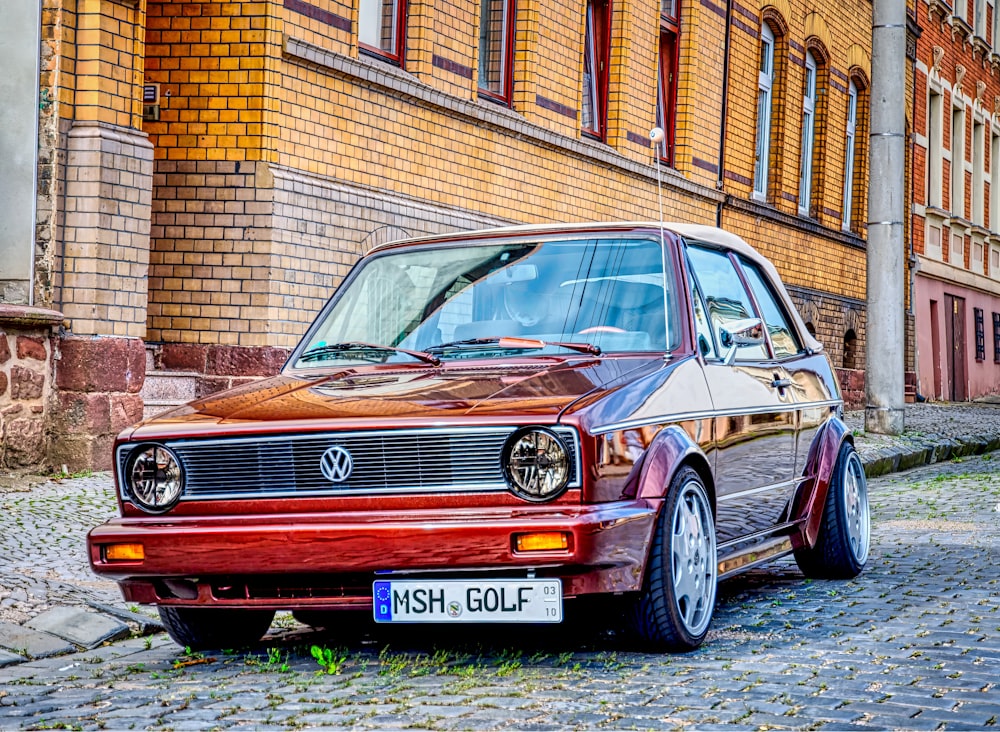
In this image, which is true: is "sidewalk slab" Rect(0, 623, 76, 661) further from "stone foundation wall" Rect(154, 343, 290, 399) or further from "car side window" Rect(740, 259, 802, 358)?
"stone foundation wall" Rect(154, 343, 290, 399)

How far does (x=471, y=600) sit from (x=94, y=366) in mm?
6545

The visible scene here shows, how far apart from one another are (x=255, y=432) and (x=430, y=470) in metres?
0.64

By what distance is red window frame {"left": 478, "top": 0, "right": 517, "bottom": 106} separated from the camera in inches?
659

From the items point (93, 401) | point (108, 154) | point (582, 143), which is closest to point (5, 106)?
point (108, 154)

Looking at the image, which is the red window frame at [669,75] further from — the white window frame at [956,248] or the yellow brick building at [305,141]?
the white window frame at [956,248]

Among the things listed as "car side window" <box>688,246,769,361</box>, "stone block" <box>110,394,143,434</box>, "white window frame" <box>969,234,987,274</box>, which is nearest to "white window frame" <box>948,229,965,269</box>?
"white window frame" <box>969,234,987,274</box>

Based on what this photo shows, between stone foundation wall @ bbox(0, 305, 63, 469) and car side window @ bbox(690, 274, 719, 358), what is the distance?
5.49 m

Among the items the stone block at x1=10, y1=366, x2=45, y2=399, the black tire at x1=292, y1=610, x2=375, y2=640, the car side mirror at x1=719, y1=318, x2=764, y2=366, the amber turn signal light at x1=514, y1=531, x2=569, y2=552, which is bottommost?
the black tire at x1=292, y1=610, x2=375, y2=640

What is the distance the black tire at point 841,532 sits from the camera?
788cm

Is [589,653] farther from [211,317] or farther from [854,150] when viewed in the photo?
[854,150]

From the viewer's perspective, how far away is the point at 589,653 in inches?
231

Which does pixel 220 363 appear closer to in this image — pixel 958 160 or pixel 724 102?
pixel 724 102

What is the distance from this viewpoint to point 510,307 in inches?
261

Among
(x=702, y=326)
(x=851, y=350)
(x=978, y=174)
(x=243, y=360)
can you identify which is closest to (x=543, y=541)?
(x=702, y=326)
